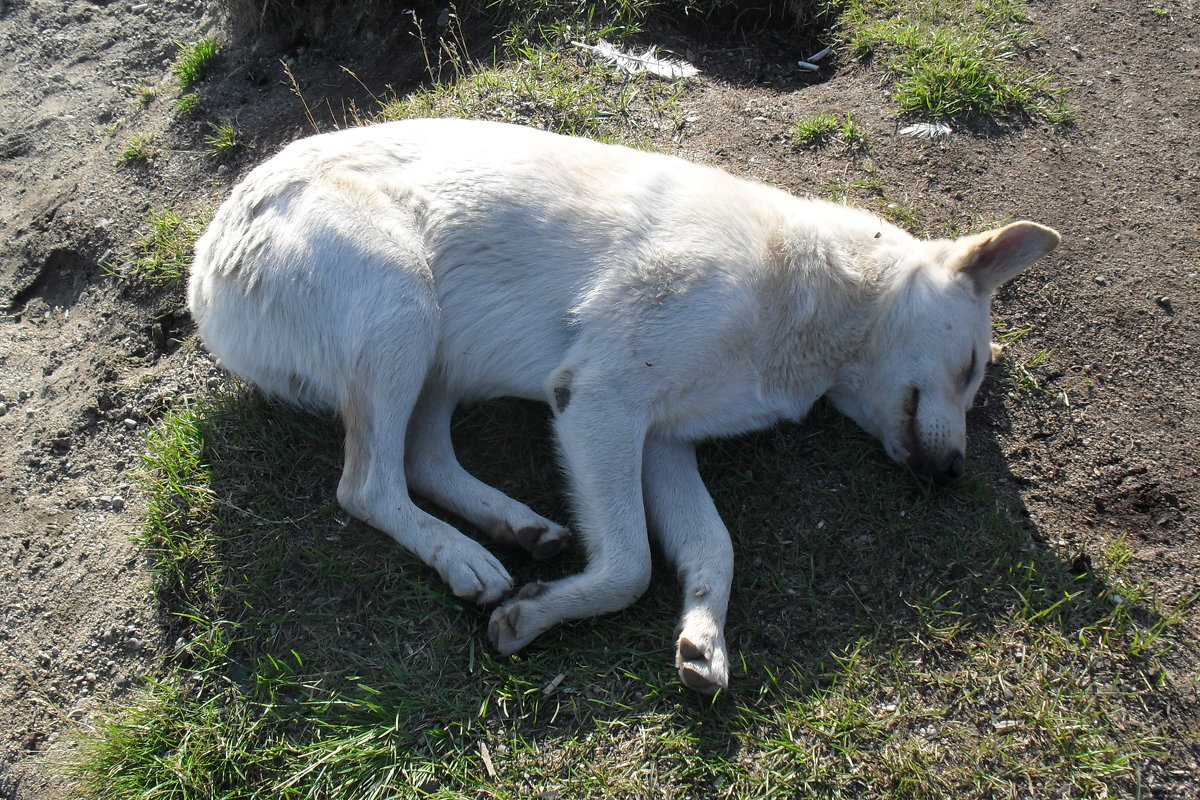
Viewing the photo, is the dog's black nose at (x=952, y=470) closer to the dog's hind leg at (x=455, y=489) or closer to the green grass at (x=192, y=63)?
the dog's hind leg at (x=455, y=489)

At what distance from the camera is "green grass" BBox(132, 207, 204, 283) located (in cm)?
502

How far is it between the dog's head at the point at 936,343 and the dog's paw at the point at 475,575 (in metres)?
1.95

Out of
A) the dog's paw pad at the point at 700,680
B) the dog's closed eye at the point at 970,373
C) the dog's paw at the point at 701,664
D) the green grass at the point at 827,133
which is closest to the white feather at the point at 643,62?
the green grass at the point at 827,133

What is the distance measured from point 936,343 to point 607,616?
197cm

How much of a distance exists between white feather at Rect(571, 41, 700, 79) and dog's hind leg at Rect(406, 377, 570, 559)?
9.94 ft

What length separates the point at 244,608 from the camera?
368 cm

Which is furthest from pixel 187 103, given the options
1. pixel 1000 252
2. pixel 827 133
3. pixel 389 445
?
pixel 1000 252

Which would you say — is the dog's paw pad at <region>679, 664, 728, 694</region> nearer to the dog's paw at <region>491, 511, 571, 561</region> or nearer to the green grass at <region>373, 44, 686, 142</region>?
the dog's paw at <region>491, 511, 571, 561</region>

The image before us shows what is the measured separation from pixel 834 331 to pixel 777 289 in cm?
37

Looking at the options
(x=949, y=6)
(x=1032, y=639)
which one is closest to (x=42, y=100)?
(x=949, y=6)

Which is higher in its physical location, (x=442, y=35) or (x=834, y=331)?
(x=442, y=35)

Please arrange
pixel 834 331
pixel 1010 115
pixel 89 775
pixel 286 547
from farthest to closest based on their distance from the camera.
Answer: pixel 1010 115 < pixel 834 331 < pixel 286 547 < pixel 89 775

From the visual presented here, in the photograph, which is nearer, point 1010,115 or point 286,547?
point 286,547

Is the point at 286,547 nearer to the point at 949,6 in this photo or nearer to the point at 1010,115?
the point at 1010,115
